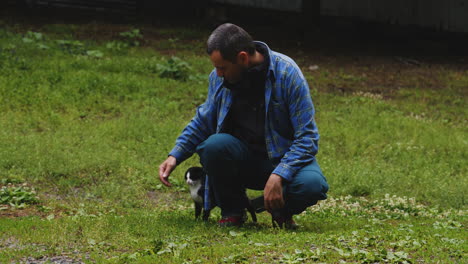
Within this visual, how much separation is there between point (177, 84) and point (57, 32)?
5.11 meters

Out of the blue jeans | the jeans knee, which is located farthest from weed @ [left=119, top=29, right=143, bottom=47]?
the jeans knee

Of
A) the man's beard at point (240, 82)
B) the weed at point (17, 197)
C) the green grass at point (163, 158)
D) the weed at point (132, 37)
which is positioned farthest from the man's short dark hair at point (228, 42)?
the weed at point (132, 37)

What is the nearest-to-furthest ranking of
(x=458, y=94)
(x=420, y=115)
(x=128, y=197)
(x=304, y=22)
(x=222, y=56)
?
(x=222, y=56)
(x=128, y=197)
(x=420, y=115)
(x=458, y=94)
(x=304, y=22)

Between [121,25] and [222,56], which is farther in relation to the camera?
[121,25]

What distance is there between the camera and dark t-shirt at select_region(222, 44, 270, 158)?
6.22m

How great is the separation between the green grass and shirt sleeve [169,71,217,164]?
663mm

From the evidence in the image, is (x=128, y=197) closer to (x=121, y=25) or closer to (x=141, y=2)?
(x=121, y=25)

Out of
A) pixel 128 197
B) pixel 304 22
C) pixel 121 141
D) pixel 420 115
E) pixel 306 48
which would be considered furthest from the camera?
pixel 304 22

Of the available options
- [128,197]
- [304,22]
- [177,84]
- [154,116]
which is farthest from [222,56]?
[304,22]

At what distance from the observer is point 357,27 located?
22.1 metres

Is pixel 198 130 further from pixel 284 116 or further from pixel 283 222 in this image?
pixel 283 222

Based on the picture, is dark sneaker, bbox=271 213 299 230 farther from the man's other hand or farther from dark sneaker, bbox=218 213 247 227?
the man's other hand

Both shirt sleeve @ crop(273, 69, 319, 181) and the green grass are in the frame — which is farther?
shirt sleeve @ crop(273, 69, 319, 181)

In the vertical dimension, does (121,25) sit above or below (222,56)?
below
